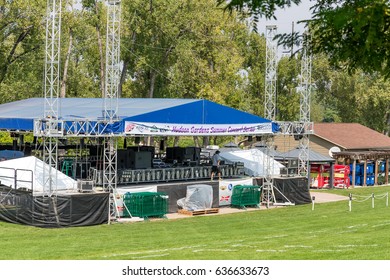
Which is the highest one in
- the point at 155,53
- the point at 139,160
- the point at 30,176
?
the point at 155,53

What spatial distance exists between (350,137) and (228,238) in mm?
30362

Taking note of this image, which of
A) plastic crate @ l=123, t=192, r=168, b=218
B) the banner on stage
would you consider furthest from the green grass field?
the banner on stage

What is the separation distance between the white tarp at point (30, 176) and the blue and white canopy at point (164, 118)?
1935 millimetres

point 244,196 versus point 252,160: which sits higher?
point 252,160

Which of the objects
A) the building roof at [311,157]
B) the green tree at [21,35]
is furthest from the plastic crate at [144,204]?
the green tree at [21,35]

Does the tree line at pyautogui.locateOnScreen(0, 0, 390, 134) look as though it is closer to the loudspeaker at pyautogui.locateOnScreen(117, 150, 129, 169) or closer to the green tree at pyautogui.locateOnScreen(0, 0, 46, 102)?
the green tree at pyautogui.locateOnScreen(0, 0, 46, 102)

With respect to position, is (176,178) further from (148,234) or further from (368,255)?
(368,255)

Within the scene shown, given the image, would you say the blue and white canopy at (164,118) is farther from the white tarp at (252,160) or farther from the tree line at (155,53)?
the tree line at (155,53)

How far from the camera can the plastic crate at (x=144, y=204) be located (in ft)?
86.0

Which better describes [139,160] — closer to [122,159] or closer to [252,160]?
[122,159]

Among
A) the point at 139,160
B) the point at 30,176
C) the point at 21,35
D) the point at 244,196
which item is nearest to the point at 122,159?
the point at 139,160

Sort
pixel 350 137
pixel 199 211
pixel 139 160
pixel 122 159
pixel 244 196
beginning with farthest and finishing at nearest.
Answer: pixel 350 137 → pixel 122 159 → pixel 139 160 → pixel 244 196 → pixel 199 211

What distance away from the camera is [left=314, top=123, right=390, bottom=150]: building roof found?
46406mm

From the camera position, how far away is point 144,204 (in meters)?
26.3
